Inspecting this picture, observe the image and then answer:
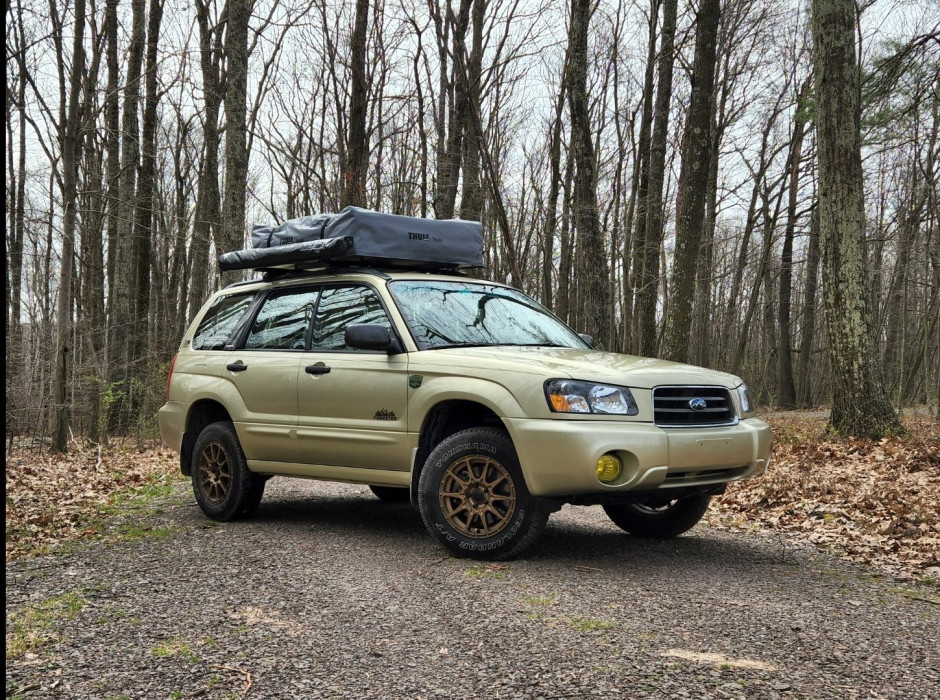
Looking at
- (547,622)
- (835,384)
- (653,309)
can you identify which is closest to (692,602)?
(547,622)

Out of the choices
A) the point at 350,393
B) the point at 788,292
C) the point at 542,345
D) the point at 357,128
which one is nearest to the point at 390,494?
the point at 350,393

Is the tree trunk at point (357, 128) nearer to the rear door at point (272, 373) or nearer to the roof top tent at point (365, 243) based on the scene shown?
Result: the roof top tent at point (365, 243)

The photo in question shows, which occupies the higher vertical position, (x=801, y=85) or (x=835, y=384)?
(x=801, y=85)

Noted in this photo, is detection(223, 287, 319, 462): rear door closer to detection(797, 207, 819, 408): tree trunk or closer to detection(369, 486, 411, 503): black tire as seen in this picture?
detection(369, 486, 411, 503): black tire

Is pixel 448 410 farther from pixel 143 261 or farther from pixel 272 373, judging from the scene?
pixel 143 261

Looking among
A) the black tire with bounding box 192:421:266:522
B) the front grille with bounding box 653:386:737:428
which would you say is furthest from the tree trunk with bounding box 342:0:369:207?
the front grille with bounding box 653:386:737:428

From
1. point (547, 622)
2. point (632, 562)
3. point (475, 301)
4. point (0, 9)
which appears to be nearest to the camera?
point (0, 9)

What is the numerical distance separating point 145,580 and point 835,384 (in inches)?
365

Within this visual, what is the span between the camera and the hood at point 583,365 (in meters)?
5.20

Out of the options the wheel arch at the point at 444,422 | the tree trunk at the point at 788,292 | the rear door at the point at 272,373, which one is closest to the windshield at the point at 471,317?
the wheel arch at the point at 444,422

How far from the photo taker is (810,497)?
8.12 metres

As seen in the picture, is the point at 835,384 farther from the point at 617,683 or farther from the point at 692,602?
the point at 617,683

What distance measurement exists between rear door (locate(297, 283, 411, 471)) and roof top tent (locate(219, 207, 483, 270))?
0.32m

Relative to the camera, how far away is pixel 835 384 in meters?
11.3
